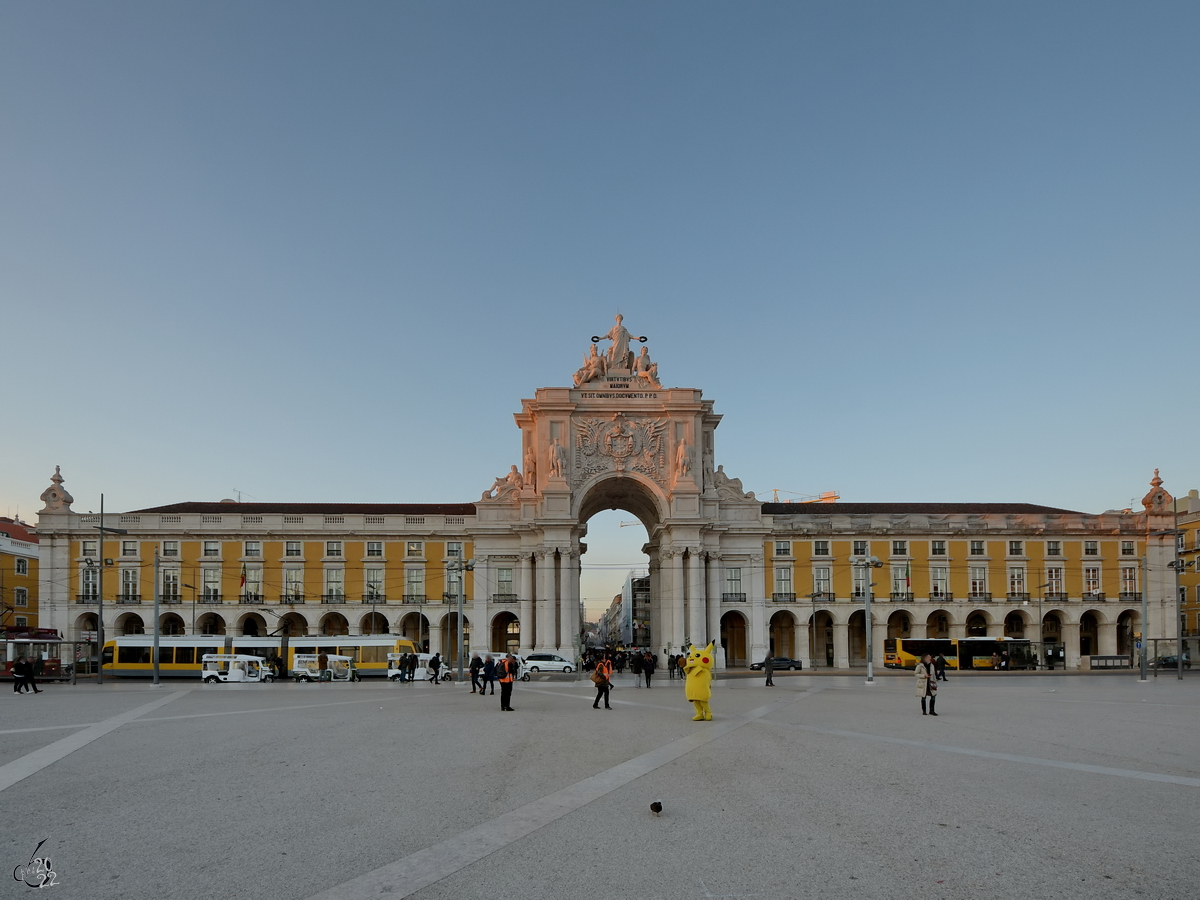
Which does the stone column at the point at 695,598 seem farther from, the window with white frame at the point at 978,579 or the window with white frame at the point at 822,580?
the window with white frame at the point at 978,579

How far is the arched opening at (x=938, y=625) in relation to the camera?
71438mm

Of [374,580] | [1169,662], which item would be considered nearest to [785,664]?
[1169,662]

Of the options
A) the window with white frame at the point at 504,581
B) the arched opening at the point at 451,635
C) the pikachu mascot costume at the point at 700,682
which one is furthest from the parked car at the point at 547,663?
the pikachu mascot costume at the point at 700,682

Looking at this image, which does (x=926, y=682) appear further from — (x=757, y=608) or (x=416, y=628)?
(x=416, y=628)

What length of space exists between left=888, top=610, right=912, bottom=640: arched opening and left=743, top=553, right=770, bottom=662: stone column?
10019 mm

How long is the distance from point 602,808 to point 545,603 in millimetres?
Result: 54815

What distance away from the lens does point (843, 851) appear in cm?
973

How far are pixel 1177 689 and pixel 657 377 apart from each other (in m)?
39.9

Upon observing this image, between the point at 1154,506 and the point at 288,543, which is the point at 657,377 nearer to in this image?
the point at 288,543

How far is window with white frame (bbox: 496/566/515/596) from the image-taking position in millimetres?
69200

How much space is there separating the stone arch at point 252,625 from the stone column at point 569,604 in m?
21.7

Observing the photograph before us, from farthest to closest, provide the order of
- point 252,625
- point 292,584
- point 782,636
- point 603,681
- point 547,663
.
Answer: point 782,636, point 252,625, point 292,584, point 547,663, point 603,681

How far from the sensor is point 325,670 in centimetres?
5188

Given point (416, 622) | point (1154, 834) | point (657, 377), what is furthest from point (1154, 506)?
point (1154, 834)
